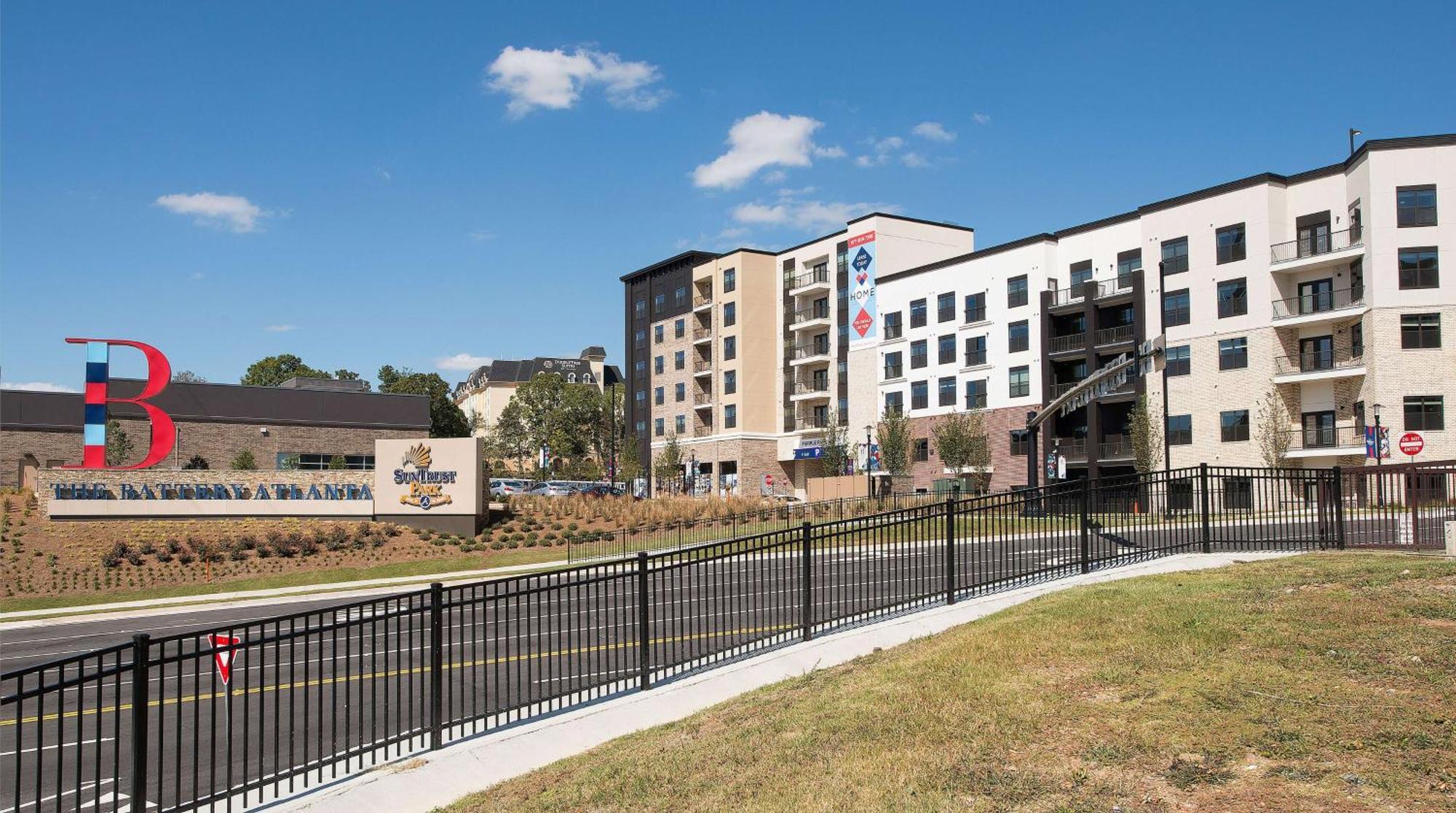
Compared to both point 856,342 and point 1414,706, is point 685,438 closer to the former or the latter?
point 856,342

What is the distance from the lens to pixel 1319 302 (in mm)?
49062

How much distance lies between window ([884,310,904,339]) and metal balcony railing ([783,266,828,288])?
807 cm

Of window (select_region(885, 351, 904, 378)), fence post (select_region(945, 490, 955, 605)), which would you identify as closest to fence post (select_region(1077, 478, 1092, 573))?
fence post (select_region(945, 490, 955, 605))

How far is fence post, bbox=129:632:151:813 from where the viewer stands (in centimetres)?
749

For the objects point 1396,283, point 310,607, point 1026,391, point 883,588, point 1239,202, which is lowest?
point 310,607

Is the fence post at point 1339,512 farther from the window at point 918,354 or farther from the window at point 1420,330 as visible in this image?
the window at point 918,354

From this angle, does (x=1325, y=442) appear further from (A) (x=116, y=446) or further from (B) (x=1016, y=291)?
(A) (x=116, y=446)

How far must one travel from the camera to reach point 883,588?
1399 cm

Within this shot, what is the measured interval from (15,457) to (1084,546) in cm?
6455

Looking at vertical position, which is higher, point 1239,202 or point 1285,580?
point 1239,202

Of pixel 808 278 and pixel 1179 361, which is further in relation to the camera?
pixel 808 278

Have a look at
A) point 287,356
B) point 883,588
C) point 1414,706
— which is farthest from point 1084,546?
point 287,356

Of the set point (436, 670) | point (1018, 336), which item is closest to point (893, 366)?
point (1018, 336)

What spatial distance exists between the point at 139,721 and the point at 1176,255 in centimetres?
5556
